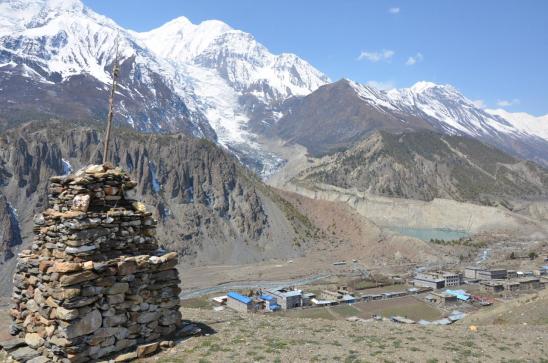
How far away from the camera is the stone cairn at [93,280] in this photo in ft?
38.7

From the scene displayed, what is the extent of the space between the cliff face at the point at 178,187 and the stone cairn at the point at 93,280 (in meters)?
88.2

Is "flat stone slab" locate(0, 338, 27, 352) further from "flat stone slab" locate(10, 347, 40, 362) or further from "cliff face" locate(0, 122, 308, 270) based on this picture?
"cliff face" locate(0, 122, 308, 270)

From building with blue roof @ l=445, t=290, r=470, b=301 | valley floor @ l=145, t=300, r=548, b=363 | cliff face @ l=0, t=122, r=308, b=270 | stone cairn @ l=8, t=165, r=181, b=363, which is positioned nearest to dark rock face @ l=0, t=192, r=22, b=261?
cliff face @ l=0, t=122, r=308, b=270

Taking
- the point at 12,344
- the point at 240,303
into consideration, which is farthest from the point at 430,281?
the point at 12,344

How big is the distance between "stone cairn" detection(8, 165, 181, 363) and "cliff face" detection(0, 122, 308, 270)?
88166mm

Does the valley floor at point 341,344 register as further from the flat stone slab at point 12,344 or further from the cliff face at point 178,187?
the cliff face at point 178,187

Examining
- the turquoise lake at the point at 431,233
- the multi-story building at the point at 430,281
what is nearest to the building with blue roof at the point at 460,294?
the multi-story building at the point at 430,281

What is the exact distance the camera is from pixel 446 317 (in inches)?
2544

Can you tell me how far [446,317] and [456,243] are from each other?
81167 mm

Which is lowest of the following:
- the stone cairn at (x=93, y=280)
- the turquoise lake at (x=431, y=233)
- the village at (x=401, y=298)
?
the village at (x=401, y=298)

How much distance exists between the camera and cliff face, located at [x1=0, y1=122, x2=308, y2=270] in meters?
102

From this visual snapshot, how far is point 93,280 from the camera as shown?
472 inches

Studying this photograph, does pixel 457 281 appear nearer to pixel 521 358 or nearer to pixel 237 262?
pixel 237 262

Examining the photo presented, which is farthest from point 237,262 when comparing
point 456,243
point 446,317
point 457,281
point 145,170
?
point 456,243
